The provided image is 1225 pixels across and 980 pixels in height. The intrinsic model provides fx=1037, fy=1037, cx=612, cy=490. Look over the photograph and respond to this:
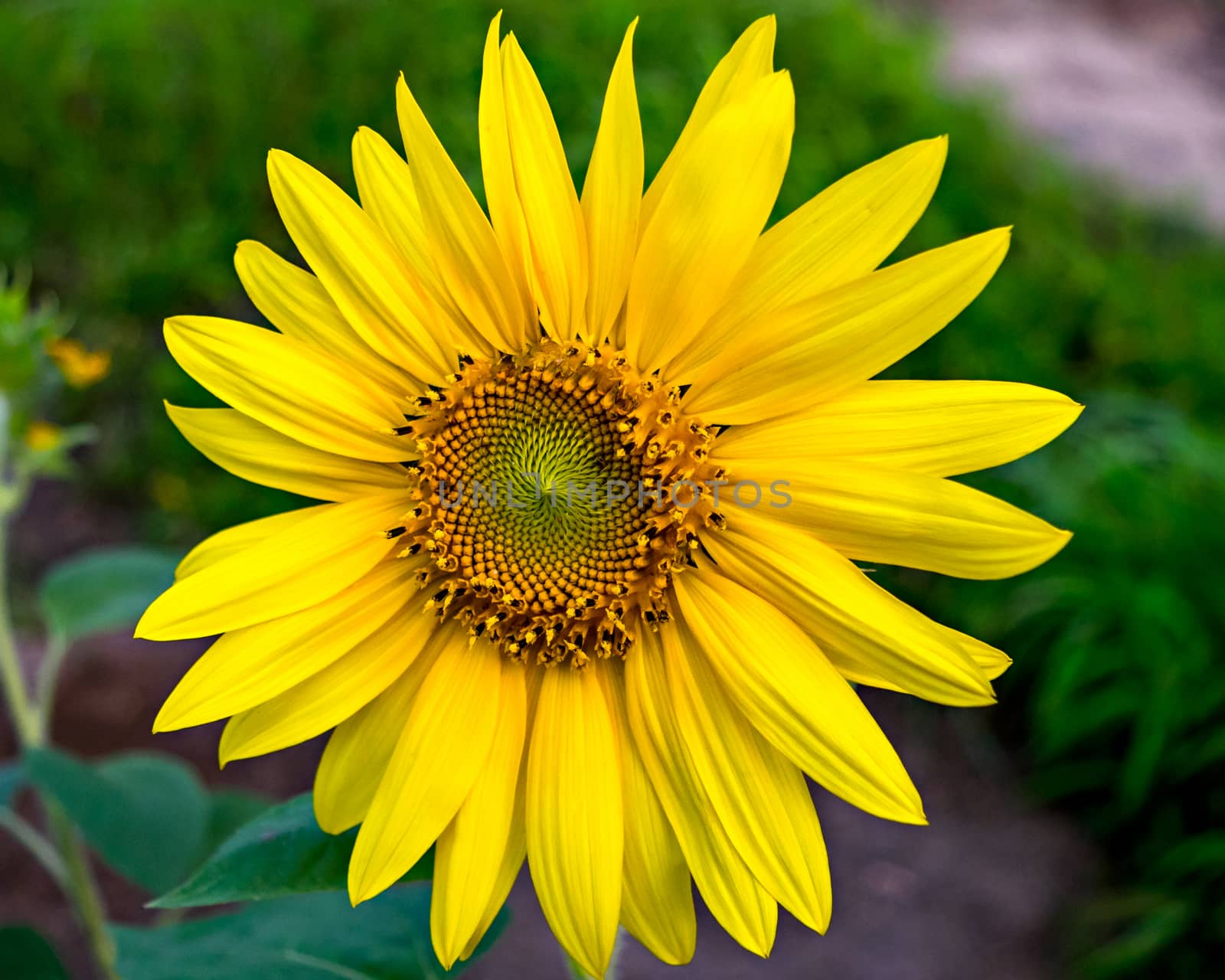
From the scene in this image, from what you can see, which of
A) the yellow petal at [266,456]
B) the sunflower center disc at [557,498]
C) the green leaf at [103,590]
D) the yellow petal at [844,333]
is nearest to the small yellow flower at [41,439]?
the green leaf at [103,590]

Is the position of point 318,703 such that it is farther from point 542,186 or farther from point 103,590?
point 103,590

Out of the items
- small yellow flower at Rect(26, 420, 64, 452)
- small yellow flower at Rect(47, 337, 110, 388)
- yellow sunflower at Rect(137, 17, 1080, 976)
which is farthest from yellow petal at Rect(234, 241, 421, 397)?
small yellow flower at Rect(26, 420, 64, 452)

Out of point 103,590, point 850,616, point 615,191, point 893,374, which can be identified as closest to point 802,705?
point 850,616

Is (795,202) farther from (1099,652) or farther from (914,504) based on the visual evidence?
(914,504)

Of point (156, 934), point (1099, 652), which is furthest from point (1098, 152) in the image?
point (156, 934)

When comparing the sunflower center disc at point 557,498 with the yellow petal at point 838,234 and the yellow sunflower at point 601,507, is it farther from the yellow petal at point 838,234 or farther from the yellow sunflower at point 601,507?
the yellow petal at point 838,234

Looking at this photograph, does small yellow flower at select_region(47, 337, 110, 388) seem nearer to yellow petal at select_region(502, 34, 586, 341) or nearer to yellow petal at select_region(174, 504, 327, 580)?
yellow petal at select_region(174, 504, 327, 580)
